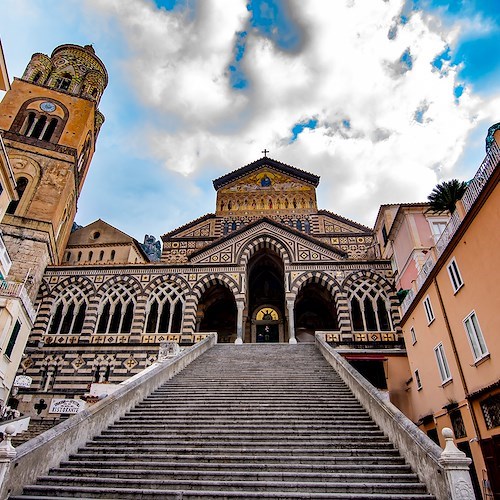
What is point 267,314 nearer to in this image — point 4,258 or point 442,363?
point 442,363

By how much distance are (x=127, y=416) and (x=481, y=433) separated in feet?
29.8

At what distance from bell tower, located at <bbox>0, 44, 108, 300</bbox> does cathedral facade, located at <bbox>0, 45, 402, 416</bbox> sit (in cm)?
9

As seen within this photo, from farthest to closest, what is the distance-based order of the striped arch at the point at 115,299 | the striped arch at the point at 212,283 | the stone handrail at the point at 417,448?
the striped arch at the point at 212,283 < the striped arch at the point at 115,299 < the stone handrail at the point at 417,448

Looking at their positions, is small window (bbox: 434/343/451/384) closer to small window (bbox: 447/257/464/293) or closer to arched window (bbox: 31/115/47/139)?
small window (bbox: 447/257/464/293)

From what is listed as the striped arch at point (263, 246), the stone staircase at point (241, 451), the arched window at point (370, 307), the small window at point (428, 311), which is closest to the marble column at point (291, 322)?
the striped arch at point (263, 246)

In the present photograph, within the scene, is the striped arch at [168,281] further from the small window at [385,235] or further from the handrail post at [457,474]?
the handrail post at [457,474]

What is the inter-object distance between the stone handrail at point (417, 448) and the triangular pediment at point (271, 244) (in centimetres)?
1343

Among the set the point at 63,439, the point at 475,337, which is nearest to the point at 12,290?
the point at 63,439

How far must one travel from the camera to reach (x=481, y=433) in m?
9.37

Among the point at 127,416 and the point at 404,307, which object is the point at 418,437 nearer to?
the point at 127,416

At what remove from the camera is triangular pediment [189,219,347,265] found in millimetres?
22953

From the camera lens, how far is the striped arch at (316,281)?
21689 millimetres

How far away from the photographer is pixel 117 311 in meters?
22.6

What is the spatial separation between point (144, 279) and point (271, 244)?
8.39 m
